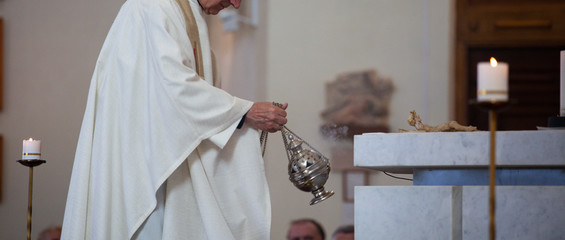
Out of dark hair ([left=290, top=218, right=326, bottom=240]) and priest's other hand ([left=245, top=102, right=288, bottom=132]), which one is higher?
priest's other hand ([left=245, top=102, right=288, bottom=132])

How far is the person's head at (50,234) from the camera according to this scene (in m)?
5.72

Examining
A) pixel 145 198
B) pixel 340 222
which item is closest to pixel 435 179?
pixel 145 198

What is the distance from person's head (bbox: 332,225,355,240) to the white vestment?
8.26 feet

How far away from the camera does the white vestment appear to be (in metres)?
2.98

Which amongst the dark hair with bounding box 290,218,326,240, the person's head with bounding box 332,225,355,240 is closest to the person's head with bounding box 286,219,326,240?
the dark hair with bounding box 290,218,326,240

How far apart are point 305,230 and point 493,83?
13.1 ft

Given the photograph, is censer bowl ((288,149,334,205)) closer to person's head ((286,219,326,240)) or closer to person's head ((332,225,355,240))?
person's head ((332,225,355,240))

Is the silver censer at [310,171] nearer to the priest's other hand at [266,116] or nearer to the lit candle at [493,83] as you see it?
A: the priest's other hand at [266,116]

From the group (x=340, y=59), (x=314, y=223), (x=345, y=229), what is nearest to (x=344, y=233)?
(x=345, y=229)

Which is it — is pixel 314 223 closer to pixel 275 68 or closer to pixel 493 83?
pixel 275 68

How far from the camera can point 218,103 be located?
3000mm

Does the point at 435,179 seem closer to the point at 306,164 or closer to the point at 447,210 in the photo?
the point at 447,210

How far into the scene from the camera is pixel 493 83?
6.08ft

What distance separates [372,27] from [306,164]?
316cm
